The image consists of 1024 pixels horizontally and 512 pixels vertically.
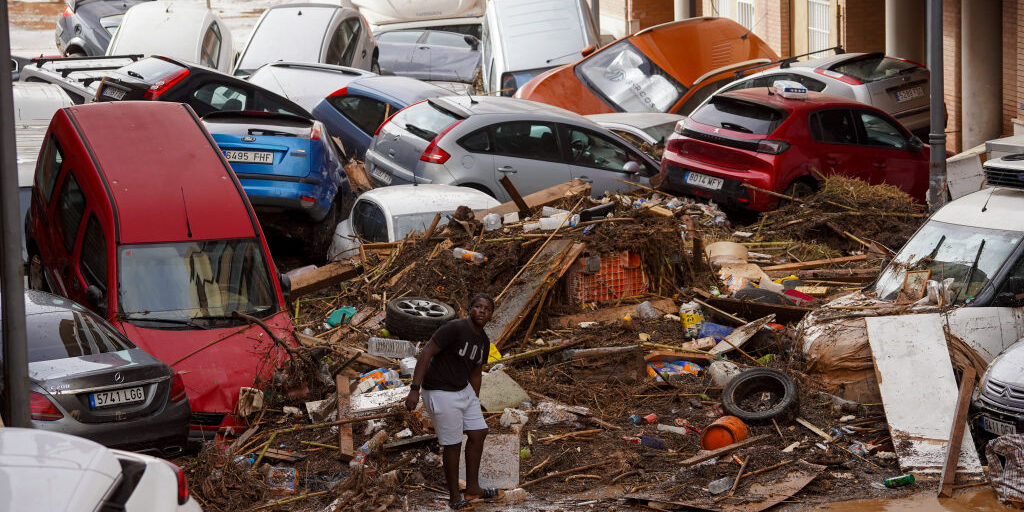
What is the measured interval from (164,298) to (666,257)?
475 centimetres

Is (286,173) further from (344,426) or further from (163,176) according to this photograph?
(344,426)

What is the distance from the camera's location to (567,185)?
13.8 m

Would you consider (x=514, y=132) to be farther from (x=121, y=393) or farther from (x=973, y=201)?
(x=121, y=393)

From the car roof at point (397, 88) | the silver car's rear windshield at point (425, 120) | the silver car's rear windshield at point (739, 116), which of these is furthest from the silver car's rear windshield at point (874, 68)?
the silver car's rear windshield at point (425, 120)

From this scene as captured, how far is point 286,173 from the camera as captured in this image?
14.0 metres

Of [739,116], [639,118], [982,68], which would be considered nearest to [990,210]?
[739,116]

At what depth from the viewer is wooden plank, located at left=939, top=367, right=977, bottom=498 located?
802cm

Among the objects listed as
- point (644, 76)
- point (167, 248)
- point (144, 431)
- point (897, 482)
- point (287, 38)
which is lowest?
point (897, 482)

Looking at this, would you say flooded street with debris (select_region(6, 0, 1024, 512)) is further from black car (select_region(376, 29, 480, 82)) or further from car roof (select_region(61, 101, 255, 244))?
black car (select_region(376, 29, 480, 82))

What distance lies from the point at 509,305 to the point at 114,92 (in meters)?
8.46

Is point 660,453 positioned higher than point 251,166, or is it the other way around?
point 251,166

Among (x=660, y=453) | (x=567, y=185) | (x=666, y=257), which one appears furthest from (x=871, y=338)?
(x=567, y=185)

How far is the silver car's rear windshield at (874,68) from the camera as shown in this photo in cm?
1930

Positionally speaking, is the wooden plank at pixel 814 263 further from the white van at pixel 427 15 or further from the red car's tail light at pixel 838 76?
the white van at pixel 427 15
